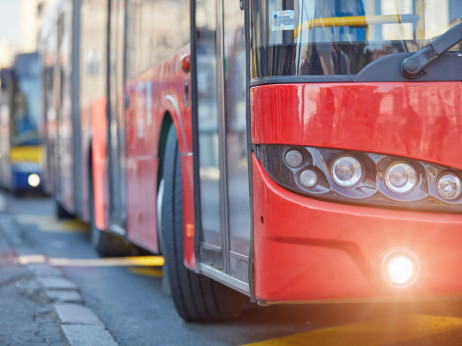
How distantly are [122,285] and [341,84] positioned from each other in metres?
4.34

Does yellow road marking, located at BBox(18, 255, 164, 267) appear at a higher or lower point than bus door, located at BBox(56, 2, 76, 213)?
lower

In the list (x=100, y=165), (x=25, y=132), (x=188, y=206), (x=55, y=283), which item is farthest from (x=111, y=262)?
(x=25, y=132)

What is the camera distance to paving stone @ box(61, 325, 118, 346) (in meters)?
5.26

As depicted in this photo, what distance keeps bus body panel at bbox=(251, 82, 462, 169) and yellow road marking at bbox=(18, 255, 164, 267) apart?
543 centimetres

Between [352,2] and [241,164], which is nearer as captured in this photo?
[352,2]

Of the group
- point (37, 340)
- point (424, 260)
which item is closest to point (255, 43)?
point (424, 260)

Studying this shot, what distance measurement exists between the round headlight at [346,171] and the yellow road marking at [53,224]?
31.5 feet

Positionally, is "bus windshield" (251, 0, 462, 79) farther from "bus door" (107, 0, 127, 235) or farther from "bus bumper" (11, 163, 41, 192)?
"bus bumper" (11, 163, 41, 192)

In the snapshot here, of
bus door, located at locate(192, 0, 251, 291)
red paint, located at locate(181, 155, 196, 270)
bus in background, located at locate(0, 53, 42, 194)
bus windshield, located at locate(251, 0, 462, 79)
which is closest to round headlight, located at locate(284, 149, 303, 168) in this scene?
bus windshield, located at locate(251, 0, 462, 79)

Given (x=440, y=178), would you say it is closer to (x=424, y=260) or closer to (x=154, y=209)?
(x=424, y=260)

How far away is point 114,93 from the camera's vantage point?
8141mm

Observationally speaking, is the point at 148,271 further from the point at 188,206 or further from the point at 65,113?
the point at 65,113

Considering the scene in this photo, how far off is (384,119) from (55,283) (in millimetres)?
4292

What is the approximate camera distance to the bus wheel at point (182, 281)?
555 centimetres
